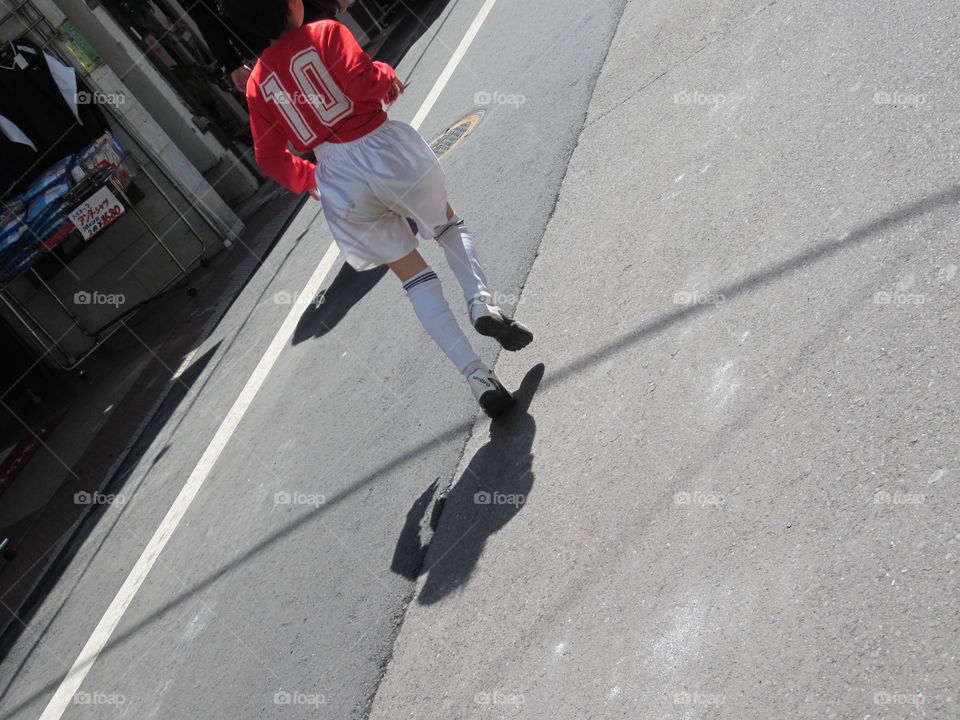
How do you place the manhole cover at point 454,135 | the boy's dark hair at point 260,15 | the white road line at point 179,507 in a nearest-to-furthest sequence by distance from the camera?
1. the boy's dark hair at point 260,15
2. the white road line at point 179,507
3. the manhole cover at point 454,135

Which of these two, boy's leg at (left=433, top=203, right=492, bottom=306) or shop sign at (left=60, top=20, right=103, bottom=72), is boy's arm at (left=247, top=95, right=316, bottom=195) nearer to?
boy's leg at (left=433, top=203, right=492, bottom=306)

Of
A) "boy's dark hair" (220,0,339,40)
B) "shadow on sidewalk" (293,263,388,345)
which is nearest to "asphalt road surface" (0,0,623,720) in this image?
"shadow on sidewalk" (293,263,388,345)

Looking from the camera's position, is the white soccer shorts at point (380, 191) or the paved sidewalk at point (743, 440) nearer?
the paved sidewalk at point (743, 440)

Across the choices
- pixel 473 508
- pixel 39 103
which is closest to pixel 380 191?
pixel 473 508

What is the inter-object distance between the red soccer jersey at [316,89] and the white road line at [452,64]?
520cm

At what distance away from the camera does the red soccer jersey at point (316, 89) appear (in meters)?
4.66

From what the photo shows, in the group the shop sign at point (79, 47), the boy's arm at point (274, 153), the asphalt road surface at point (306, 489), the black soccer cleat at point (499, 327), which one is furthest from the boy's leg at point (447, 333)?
the shop sign at point (79, 47)

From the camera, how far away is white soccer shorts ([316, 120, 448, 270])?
4887 mm

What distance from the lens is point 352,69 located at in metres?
4.66

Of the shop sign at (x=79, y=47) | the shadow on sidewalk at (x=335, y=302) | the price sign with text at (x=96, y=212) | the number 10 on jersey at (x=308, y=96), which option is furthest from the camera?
the shop sign at (x=79, y=47)

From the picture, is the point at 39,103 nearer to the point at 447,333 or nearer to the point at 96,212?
the point at 96,212

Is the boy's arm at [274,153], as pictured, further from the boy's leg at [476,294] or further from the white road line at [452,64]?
the white road line at [452,64]

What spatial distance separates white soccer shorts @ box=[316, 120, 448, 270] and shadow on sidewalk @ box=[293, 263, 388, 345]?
243 cm

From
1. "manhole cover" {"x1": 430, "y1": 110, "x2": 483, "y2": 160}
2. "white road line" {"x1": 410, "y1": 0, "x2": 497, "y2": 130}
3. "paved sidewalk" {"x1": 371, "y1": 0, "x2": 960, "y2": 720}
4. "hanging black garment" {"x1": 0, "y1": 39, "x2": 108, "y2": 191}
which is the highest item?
"hanging black garment" {"x1": 0, "y1": 39, "x2": 108, "y2": 191}
